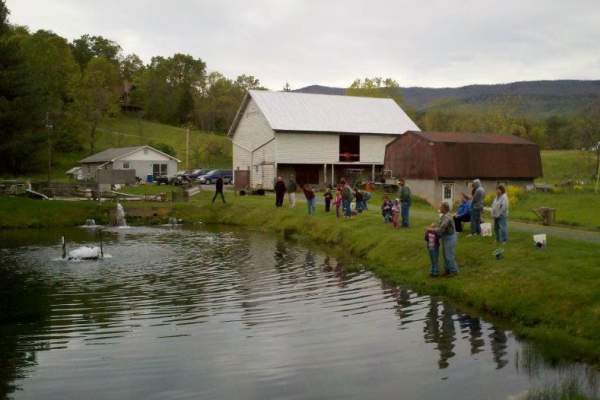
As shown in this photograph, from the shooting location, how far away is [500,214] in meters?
20.2

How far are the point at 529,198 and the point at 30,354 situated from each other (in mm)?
32690

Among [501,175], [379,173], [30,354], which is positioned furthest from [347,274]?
[379,173]

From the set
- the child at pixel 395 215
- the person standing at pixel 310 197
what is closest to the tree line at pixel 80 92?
the person standing at pixel 310 197

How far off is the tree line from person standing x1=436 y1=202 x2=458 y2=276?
151ft

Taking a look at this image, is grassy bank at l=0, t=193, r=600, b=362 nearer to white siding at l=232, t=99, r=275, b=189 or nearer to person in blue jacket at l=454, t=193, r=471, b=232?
person in blue jacket at l=454, t=193, r=471, b=232

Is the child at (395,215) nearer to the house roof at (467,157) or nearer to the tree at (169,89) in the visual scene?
the house roof at (467,157)

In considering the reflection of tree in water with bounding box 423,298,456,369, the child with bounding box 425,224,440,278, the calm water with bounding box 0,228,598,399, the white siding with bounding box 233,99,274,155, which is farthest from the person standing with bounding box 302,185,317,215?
the white siding with bounding box 233,99,274,155

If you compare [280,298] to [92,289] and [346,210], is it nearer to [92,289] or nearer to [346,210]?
[92,289]

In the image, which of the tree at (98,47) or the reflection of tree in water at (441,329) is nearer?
the reflection of tree in water at (441,329)

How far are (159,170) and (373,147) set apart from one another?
2681 cm

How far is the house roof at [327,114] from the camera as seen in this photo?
179ft

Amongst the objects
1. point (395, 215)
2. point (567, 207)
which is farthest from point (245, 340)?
point (567, 207)

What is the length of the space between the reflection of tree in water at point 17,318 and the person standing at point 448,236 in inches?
423

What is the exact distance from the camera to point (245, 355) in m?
12.3
